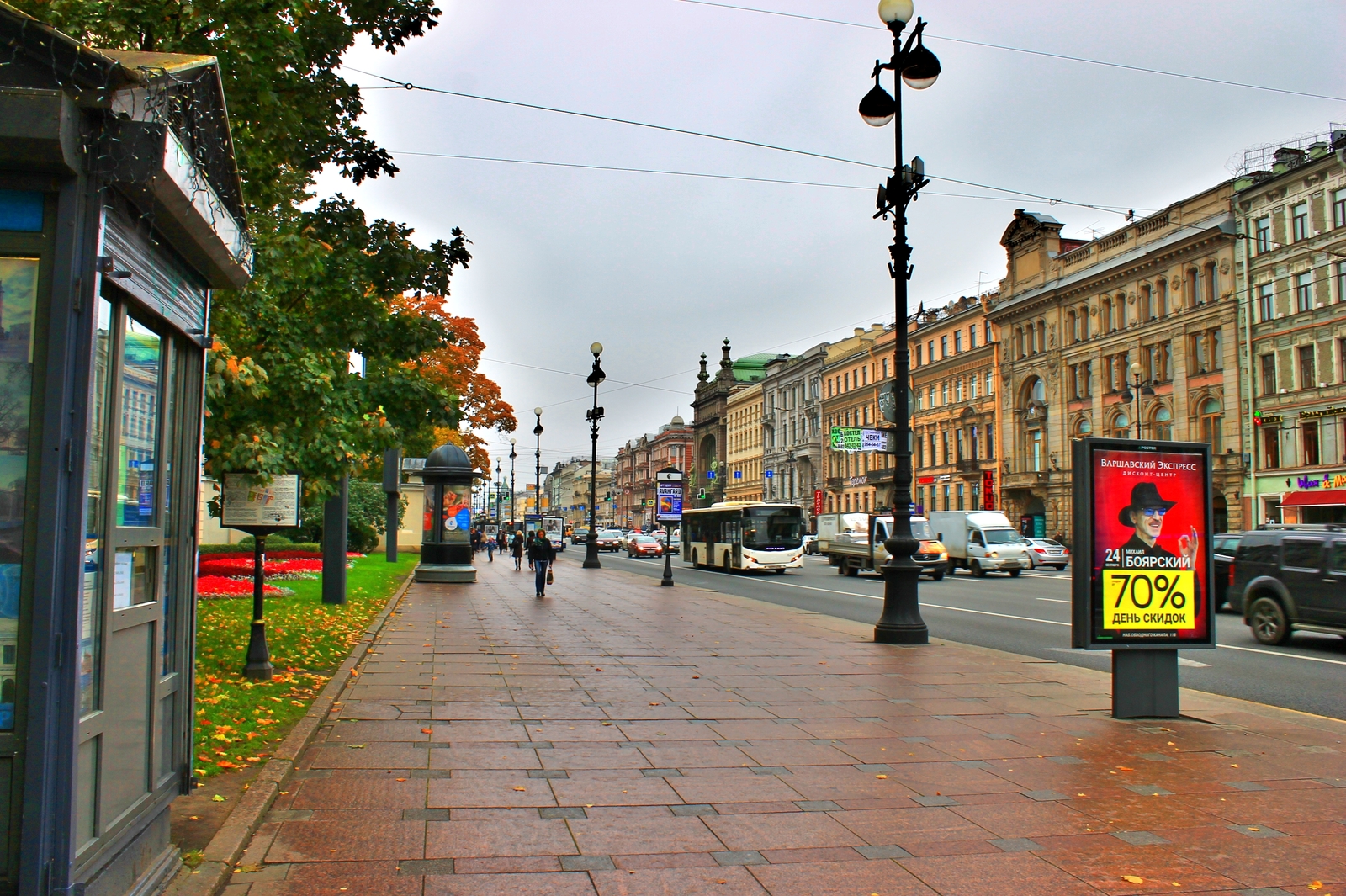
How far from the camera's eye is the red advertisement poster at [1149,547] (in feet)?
30.6

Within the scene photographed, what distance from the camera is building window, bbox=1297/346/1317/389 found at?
144 ft

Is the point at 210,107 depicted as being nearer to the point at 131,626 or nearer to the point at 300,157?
the point at 131,626

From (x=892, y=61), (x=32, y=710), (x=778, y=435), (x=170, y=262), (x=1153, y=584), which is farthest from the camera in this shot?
(x=778, y=435)

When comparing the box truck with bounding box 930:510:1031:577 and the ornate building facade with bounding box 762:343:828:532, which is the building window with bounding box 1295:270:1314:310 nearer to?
the box truck with bounding box 930:510:1031:577

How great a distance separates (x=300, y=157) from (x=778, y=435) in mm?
89745

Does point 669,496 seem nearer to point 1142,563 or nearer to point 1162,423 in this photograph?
point 1142,563

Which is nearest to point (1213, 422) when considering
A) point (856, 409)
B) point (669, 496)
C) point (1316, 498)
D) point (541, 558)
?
point (1316, 498)

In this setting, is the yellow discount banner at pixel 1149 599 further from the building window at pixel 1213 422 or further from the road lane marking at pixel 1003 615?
the building window at pixel 1213 422

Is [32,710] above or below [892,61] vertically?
below

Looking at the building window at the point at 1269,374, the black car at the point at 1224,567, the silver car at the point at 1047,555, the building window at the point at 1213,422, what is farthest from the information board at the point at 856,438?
the building window at the point at 1269,374

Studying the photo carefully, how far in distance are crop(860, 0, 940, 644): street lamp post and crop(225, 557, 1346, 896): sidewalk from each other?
105 inches

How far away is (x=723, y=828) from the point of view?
233 inches

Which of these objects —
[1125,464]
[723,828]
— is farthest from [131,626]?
[1125,464]

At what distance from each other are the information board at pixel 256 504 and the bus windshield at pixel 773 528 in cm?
3132
